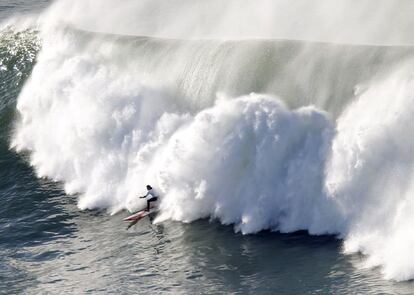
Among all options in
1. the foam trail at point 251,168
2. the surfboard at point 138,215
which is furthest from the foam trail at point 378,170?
the surfboard at point 138,215

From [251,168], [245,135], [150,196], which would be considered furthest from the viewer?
[150,196]

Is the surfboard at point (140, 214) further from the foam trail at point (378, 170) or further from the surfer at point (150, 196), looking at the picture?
the foam trail at point (378, 170)

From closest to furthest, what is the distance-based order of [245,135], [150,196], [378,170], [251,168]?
[378,170] → [251,168] → [245,135] → [150,196]

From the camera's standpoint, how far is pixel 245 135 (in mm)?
22531

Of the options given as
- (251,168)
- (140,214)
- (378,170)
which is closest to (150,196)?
(140,214)

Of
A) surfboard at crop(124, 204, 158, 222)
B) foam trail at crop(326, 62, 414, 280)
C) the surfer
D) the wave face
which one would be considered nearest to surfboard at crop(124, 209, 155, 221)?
surfboard at crop(124, 204, 158, 222)

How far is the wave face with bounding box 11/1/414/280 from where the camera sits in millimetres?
20141

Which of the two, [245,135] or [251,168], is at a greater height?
[245,135]

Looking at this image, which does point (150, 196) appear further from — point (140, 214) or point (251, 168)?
point (251, 168)

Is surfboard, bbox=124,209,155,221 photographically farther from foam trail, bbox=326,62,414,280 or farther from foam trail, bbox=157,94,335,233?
foam trail, bbox=326,62,414,280

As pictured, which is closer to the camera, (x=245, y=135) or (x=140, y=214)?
(x=245, y=135)

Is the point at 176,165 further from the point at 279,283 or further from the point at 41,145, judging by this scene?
the point at 41,145

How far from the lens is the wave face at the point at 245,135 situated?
793 inches

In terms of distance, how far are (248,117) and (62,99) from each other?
943cm
